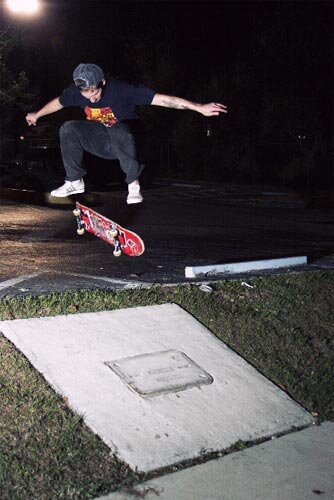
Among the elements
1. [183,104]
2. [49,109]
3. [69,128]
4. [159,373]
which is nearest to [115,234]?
[69,128]

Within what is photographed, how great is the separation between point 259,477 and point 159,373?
4.96ft

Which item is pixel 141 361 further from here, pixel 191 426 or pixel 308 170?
pixel 308 170

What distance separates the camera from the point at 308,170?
26.1 m

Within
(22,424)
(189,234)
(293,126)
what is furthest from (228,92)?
(22,424)

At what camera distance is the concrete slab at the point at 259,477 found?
380 centimetres

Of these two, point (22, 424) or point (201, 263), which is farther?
point (201, 263)

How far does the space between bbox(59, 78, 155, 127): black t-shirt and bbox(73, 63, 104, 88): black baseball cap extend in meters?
0.23

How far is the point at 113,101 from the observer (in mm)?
5012

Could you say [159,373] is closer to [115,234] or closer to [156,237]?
[115,234]

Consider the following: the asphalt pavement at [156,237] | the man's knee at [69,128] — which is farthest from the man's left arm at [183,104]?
the asphalt pavement at [156,237]

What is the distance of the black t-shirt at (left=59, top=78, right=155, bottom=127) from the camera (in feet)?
16.2

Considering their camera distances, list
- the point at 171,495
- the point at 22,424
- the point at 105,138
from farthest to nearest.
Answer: the point at 105,138 → the point at 22,424 → the point at 171,495

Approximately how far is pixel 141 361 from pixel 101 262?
181 inches

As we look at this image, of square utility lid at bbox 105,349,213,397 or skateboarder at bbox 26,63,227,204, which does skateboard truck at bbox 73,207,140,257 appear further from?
square utility lid at bbox 105,349,213,397
